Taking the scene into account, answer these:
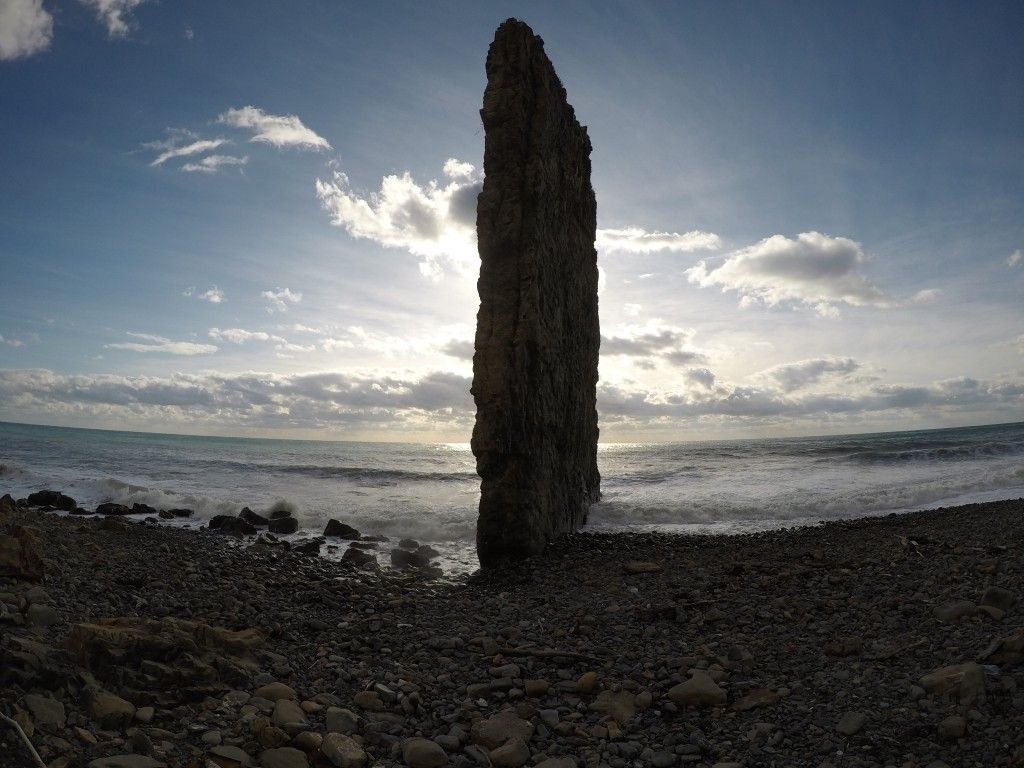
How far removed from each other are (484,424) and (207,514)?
1006 cm

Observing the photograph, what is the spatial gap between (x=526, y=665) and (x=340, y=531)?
849cm

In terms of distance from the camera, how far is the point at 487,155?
392 inches

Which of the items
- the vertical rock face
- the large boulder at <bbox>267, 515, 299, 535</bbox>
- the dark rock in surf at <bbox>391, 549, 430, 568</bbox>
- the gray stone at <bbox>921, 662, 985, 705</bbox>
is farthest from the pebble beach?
the large boulder at <bbox>267, 515, 299, 535</bbox>

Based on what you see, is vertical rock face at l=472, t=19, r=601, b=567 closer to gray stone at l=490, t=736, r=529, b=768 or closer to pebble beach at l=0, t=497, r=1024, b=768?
pebble beach at l=0, t=497, r=1024, b=768

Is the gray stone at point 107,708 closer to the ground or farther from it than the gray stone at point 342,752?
farther from it

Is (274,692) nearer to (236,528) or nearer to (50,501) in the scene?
(236,528)

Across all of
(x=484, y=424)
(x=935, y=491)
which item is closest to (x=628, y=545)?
(x=484, y=424)

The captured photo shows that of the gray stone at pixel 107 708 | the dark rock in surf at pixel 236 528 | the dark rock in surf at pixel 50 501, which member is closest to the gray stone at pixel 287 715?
the gray stone at pixel 107 708

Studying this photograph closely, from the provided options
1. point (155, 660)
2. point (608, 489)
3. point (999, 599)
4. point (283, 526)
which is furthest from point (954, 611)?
point (608, 489)

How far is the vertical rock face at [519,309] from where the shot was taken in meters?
9.40

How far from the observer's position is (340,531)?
1257 cm

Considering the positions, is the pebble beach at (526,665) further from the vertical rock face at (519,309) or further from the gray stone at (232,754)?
the vertical rock face at (519,309)

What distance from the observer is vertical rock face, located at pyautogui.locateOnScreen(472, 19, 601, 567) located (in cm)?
940

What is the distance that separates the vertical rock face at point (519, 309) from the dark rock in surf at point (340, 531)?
13.0 feet
